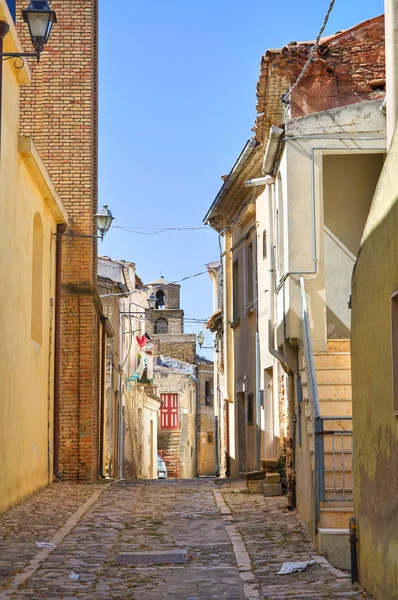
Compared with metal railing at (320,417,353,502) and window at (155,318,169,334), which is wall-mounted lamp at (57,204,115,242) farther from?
window at (155,318,169,334)

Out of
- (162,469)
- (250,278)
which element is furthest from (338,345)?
(162,469)

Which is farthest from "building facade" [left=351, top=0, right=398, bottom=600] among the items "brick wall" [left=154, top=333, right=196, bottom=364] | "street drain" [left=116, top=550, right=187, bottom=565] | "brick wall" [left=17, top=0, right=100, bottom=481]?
"brick wall" [left=154, top=333, right=196, bottom=364]

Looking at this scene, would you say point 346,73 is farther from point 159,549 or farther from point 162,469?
point 162,469

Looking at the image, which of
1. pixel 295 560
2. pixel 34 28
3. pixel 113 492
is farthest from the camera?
pixel 113 492

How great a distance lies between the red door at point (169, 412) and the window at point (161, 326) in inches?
991

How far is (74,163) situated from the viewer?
67.5 feet

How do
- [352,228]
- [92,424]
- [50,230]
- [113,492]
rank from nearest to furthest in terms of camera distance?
[352,228] → [113,492] → [50,230] → [92,424]

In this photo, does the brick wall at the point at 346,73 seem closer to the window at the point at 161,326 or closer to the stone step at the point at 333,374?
the stone step at the point at 333,374

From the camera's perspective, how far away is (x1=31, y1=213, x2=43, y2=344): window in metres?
17.2

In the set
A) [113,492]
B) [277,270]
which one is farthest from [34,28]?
[113,492]

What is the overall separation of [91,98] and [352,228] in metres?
8.43

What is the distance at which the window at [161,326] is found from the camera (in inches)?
3083

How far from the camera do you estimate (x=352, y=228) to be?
14312 mm

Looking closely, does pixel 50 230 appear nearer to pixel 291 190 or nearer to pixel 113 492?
pixel 113 492
